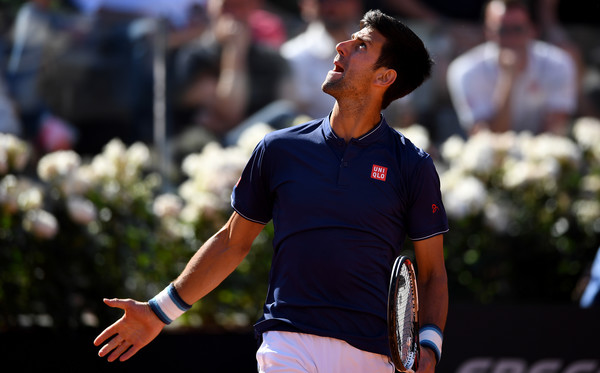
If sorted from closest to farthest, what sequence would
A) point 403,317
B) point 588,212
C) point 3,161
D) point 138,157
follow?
point 403,317 → point 3,161 → point 138,157 → point 588,212

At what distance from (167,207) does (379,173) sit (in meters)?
3.15

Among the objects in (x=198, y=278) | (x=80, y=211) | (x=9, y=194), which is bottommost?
(x=198, y=278)

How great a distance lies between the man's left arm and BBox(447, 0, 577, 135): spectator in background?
441 centimetres

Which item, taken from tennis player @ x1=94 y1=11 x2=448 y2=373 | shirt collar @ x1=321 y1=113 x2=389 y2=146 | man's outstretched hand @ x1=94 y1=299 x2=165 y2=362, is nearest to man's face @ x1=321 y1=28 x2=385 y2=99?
tennis player @ x1=94 y1=11 x2=448 y2=373

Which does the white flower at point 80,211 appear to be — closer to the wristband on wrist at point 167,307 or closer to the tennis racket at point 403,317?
the wristband on wrist at point 167,307

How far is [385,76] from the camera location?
358cm

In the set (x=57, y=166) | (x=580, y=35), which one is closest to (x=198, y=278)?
(x=57, y=166)

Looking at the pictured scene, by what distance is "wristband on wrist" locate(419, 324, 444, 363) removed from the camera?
Answer: 3.30 metres

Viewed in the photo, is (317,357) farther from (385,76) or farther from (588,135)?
(588,135)

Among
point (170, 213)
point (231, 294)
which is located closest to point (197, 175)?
point (170, 213)

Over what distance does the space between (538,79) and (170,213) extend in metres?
3.32

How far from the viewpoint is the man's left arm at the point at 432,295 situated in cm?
331

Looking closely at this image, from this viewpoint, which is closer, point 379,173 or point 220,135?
point 379,173

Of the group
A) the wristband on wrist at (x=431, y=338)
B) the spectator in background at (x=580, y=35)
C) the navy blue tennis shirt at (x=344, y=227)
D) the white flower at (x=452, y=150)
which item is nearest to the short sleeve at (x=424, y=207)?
the navy blue tennis shirt at (x=344, y=227)
